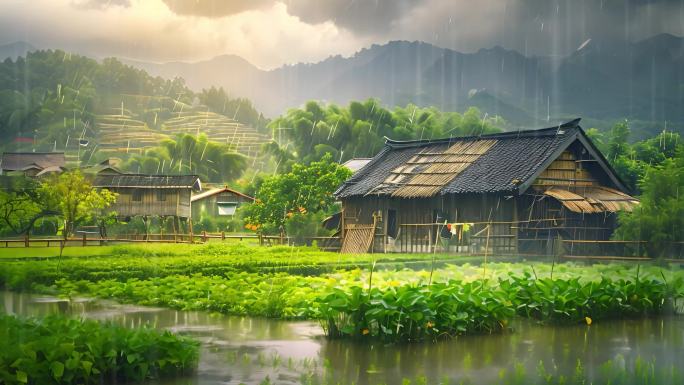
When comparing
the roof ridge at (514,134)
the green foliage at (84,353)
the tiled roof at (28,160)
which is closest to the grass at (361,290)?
the green foliage at (84,353)

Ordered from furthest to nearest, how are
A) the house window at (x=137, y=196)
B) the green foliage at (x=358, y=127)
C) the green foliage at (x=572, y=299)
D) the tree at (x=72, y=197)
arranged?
the green foliage at (x=358, y=127)
the house window at (x=137, y=196)
the tree at (x=72, y=197)
the green foliage at (x=572, y=299)

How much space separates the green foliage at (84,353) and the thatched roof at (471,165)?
488 inches

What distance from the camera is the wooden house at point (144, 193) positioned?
64.2 ft

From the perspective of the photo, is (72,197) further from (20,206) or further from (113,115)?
(113,115)

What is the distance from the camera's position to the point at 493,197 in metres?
17.6

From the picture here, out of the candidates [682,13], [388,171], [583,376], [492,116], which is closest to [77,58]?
[388,171]

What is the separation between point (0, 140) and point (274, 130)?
15.2 m

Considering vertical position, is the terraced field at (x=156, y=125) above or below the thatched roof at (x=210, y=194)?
above

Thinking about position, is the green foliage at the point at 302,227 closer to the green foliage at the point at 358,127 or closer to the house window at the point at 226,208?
the house window at the point at 226,208

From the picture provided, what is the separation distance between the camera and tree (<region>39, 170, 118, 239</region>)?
16.8 m

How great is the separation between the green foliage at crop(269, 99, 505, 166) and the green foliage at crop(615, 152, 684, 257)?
55.8 feet

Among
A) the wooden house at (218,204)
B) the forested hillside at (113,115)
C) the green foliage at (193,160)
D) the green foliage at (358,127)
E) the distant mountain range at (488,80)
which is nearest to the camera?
the wooden house at (218,204)

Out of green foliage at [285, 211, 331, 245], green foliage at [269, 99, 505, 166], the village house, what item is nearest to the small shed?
the village house

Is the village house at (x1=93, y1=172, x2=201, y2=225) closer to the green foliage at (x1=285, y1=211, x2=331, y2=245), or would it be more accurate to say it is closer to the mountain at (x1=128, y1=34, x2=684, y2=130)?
the green foliage at (x1=285, y1=211, x2=331, y2=245)
